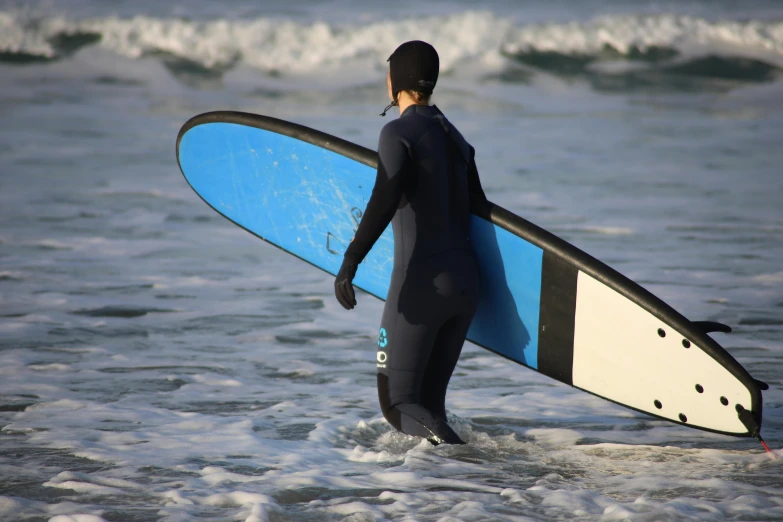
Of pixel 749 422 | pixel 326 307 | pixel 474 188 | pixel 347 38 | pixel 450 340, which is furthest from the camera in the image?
pixel 347 38

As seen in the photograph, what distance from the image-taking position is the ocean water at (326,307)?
2975 millimetres

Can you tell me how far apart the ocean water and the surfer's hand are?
63cm

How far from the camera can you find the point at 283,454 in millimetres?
3367

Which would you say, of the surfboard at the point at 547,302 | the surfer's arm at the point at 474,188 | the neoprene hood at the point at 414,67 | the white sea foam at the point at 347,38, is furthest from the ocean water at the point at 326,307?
the neoprene hood at the point at 414,67

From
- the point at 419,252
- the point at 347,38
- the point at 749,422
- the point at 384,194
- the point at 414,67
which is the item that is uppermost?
the point at 347,38

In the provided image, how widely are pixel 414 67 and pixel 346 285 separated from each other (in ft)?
2.67

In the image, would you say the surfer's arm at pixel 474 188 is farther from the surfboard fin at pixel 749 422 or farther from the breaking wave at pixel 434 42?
the breaking wave at pixel 434 42

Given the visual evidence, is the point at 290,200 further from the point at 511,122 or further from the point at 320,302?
the point at 511,122

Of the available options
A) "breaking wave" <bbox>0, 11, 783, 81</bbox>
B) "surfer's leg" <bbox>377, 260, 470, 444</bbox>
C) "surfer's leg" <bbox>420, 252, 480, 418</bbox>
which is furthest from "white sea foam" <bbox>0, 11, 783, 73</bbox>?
"surfer's leg" <bbox>377, 260, 470, 444</bbox>

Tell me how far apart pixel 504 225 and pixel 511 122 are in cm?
1316

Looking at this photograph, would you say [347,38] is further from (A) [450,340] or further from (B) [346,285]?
(B) [346,285]

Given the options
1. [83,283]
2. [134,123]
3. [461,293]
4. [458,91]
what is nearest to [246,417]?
[461,293]

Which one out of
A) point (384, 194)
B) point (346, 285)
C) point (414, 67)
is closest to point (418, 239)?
point (384, 194)

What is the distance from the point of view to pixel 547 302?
11.2 feet
